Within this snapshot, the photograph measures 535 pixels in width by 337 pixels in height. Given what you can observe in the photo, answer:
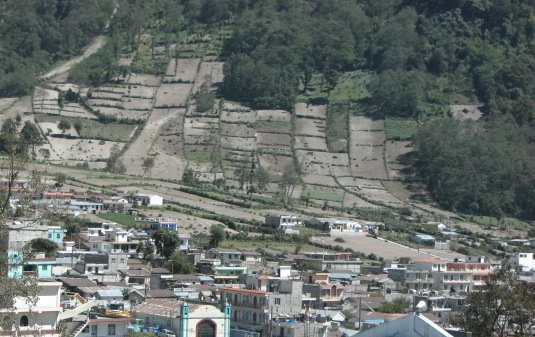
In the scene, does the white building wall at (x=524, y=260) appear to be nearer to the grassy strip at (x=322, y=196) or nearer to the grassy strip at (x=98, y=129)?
the grassy strip at (x=322, y=196)

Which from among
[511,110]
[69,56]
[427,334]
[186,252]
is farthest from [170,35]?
[427,334]

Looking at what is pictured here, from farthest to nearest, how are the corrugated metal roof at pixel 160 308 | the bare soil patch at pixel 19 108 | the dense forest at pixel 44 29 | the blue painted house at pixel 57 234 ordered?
the dense forest at pixel 44 29
the bare soil patch at pixel 19 108
the blue painted house at pixel 57 234
the corrugated metal roof at pixel 160 308

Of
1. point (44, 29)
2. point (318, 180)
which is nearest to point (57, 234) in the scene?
point (318, 180)

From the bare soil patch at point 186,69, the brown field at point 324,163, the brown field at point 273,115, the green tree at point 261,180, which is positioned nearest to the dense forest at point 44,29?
the bare soil patch at point 186,69

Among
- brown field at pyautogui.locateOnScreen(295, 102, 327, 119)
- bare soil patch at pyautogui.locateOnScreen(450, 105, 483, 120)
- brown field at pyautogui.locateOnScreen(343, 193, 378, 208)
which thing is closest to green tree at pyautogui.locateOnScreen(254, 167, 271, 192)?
brown field at pyautogui.locateOnScreen(343, 193, 378, 208)

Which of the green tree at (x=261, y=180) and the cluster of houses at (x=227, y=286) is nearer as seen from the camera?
the cluster of houses at (x=227, y=286)

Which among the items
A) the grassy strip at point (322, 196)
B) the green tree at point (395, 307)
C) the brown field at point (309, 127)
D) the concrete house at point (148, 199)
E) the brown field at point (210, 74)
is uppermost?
the brown field at point (210, 74)

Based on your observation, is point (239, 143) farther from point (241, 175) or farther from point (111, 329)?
point (111, 329)
